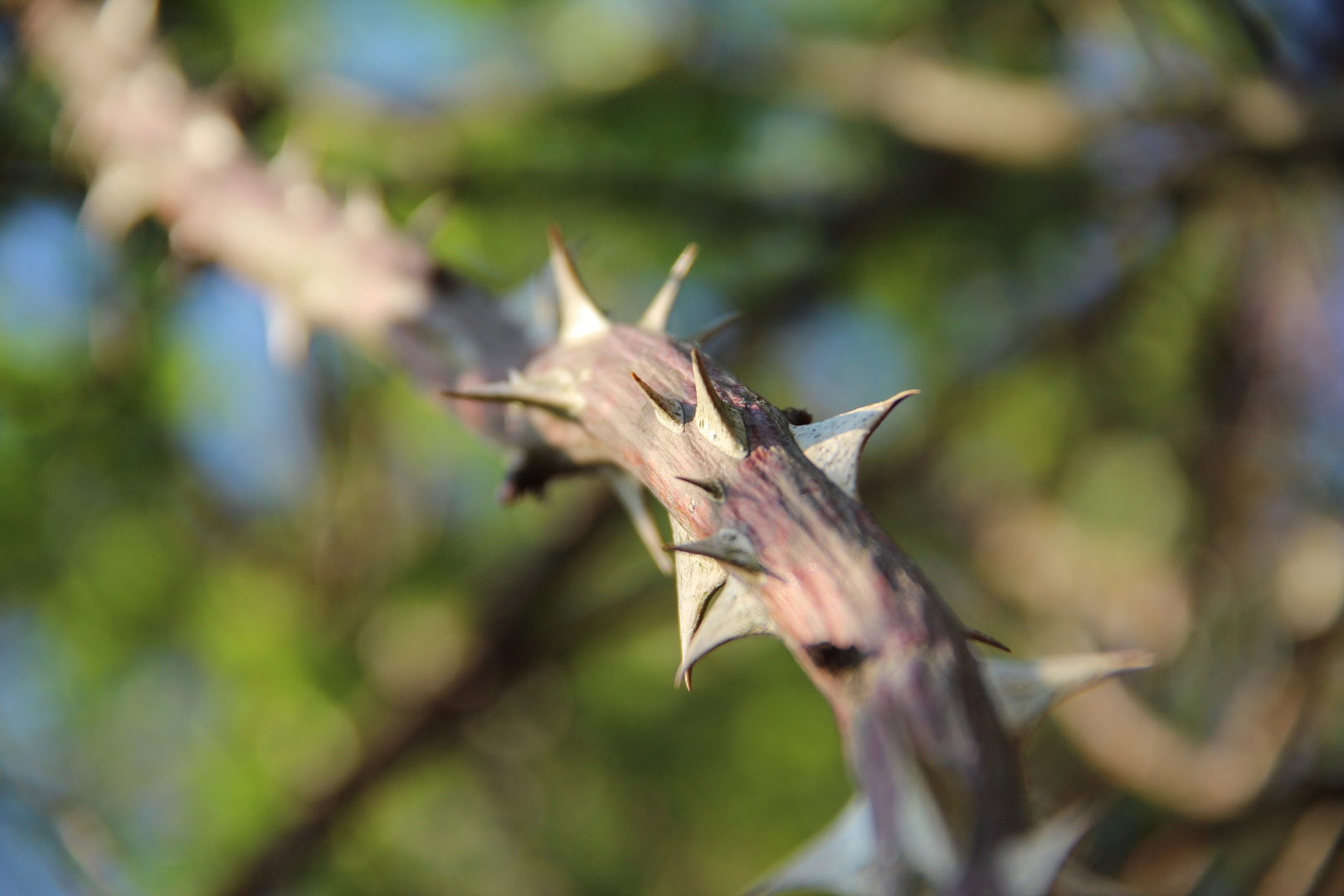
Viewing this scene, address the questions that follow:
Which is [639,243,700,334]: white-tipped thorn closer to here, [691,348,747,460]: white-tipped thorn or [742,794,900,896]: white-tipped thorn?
[691,348,747,460]: white-tipped thorn

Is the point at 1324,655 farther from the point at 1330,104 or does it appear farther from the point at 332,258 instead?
the point at 332,258

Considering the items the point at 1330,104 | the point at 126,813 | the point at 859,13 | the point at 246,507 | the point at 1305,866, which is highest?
the point at 859,13

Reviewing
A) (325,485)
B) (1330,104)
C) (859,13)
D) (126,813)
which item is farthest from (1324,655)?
(126,813)

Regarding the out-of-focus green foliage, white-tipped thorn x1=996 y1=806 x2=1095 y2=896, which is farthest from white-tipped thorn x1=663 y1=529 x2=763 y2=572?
the out-of-focus green foliage

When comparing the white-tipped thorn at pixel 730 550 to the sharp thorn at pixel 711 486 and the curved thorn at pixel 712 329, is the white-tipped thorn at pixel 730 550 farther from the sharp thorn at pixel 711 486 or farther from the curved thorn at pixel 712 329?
the curved thorn at pixel 712 329

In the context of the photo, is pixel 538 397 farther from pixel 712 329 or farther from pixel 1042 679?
pixel 1042 679
